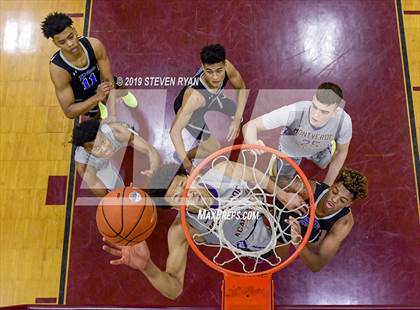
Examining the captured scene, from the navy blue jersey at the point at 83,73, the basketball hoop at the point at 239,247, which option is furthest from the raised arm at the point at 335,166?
the navy blue jersey at the point at 83,73

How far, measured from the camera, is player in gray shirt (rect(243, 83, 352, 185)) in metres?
3.36

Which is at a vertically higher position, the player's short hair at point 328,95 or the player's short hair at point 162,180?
the player's short hair at point 328,95

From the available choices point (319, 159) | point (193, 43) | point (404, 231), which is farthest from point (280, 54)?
point (404, 231)

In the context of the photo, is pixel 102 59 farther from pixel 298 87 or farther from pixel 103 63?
pixel 298 87

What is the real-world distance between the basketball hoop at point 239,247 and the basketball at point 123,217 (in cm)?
36

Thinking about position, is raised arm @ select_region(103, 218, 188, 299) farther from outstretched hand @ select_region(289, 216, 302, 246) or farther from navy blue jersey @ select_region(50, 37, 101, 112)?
navy blue jersey @ select_region(50, 37, 101, 112)

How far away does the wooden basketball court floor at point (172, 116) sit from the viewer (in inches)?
154

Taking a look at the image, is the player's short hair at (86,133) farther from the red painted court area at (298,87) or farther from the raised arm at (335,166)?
the raised arm at (335,166)

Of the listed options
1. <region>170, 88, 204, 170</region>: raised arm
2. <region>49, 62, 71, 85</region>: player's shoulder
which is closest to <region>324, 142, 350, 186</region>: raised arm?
<region>170, 88, 204, 170</region>: raised arm

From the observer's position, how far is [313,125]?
11.5 feet

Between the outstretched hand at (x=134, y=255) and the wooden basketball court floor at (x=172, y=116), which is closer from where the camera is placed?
the outstretched hand at (x=134, y=255)

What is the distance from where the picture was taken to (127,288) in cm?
393

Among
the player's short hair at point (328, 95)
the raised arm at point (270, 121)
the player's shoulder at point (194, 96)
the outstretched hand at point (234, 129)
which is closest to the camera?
the player's short hair at point (328, 95)

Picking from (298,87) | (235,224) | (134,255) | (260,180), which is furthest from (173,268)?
(298,87)
